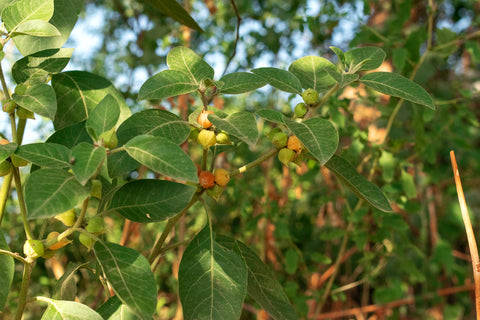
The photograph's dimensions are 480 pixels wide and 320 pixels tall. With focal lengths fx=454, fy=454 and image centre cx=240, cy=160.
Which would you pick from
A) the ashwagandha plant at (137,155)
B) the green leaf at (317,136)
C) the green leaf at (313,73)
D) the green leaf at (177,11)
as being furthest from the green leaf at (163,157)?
the green leaf at (177,11)

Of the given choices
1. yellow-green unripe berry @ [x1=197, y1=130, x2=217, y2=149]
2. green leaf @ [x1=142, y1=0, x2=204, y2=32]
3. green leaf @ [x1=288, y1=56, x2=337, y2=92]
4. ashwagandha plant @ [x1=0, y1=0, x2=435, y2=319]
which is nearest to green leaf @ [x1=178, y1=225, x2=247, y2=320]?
ashwagandha plant @ [x1=0, y1=0, x2=435, y2=319]

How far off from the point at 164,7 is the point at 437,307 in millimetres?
1760

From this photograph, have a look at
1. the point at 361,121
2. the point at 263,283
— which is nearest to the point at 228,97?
the point at 361,121

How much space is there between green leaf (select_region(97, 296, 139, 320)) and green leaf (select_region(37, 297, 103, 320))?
0.11ft

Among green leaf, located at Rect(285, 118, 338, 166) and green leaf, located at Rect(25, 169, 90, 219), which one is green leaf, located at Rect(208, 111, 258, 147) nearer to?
green leaf, located at Rect(285, 118, 338, 166)

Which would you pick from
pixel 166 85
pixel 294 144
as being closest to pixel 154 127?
pixel 166 85

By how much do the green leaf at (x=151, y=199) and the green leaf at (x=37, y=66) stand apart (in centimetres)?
16

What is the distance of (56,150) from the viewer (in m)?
0.42

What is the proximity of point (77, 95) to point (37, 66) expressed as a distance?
58mm

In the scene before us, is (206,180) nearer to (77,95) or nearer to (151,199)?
(151,199)

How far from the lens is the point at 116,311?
460 millimetres

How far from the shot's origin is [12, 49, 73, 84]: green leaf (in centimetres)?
50

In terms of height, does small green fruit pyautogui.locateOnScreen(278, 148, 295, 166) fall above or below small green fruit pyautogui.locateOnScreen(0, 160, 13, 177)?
below

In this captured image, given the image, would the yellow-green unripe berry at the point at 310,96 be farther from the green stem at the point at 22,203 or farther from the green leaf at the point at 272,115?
the green stem at the point at 22,203
